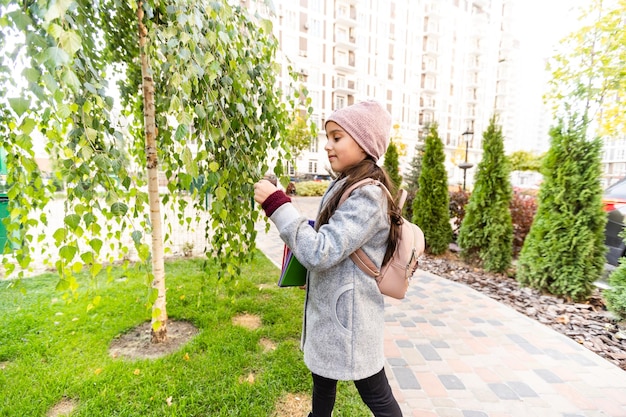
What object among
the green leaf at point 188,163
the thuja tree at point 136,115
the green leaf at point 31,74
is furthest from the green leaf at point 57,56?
the green leaf at point 188,163

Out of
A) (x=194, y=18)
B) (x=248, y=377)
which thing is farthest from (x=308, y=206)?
(x=194, y=18)

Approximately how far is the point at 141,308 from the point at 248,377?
1623 mm

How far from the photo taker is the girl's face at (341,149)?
4.34 ft

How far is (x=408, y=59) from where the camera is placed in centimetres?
3641

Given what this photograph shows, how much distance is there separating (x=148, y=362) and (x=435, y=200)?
16.6 feet

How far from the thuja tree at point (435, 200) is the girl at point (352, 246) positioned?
4717 mm

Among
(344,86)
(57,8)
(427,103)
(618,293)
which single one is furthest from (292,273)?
(427,103)

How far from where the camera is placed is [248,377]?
227cm

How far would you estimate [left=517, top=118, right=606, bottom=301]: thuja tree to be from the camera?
11.6 ft

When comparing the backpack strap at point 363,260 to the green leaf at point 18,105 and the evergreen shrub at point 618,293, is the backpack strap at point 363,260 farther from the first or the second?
the evergreen shrub at point 618,293

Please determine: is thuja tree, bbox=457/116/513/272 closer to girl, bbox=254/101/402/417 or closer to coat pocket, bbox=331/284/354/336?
girl, bbox=254/101/402/417

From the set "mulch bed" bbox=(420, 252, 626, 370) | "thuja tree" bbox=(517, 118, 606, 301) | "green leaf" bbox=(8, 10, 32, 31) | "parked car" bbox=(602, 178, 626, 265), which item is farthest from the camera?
"parked car" bbox=(602, 178, 626, 265)

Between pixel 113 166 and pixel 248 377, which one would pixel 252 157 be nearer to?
pixel 113 166

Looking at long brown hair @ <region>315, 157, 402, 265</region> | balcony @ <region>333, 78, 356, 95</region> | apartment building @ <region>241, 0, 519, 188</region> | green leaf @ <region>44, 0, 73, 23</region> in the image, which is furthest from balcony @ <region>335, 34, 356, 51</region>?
green leaf @ <region>44, 0, 73, 23</region>
